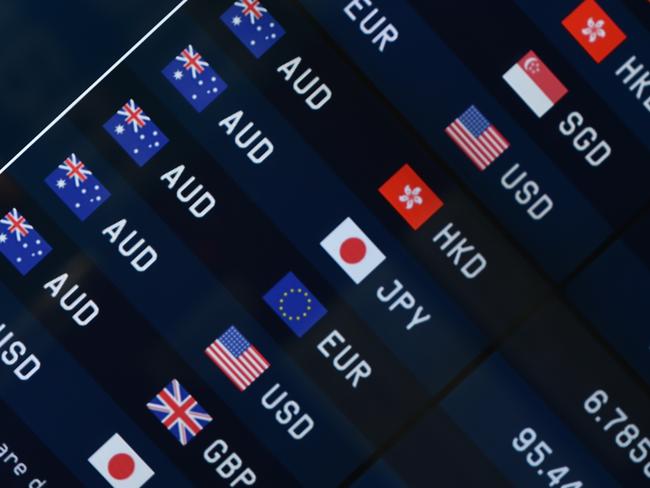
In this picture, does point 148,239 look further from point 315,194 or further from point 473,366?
point 473,366

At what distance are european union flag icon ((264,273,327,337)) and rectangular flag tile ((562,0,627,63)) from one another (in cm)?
274

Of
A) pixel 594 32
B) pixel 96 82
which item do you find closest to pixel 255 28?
pixel 96 82

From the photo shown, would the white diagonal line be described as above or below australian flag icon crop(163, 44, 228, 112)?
above

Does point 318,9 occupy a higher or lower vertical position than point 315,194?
higher

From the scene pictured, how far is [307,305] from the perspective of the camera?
7242 mm

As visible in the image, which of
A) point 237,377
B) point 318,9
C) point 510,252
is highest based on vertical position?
point 318,9

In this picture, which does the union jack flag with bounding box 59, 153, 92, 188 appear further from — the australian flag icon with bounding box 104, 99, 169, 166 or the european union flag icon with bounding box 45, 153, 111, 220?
the australian flag icon with bounding box 104, 99, 169, 166

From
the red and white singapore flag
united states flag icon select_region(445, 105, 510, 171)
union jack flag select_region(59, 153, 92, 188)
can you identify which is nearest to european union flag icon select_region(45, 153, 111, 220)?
union jack flag select_region(59, 153, 92, 188)

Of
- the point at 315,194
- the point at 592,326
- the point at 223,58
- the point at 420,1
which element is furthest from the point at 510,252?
the point at 223,58

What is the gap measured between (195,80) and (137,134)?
1.94 ft

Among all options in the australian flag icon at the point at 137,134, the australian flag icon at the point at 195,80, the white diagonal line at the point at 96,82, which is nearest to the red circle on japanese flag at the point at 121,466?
the australian flag icon at the point at 137,134

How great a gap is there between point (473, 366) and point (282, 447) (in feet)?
5.02

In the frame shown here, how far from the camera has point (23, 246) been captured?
7.35 meters

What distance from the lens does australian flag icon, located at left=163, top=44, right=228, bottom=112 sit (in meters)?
7.27
